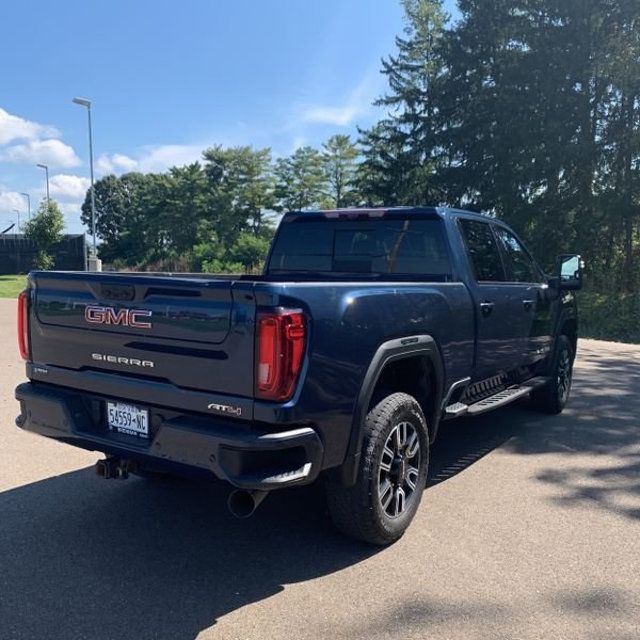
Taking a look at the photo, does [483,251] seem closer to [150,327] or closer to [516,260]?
[516,260]

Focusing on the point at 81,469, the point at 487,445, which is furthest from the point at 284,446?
the point at 487,445

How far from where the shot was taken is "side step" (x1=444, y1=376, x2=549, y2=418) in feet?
14.1

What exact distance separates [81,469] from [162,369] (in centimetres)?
212

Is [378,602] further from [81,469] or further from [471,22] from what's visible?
[471,22]

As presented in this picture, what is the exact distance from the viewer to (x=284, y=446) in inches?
111

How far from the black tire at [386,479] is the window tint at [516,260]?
2.33 m

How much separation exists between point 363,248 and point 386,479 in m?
2.02

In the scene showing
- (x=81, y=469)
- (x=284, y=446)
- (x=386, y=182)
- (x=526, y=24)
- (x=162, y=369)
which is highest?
(x=526, y=24)

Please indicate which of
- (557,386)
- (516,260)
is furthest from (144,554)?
(557,386)

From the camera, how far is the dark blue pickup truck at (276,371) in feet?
9.37

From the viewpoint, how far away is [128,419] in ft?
10.8

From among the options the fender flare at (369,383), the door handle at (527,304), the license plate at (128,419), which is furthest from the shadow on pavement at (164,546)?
the door handle at (527,304)

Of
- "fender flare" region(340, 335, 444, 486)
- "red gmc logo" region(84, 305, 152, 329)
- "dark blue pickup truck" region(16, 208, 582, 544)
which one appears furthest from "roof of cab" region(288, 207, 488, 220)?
"red gmc logo" region(84, 305, 152, 329)

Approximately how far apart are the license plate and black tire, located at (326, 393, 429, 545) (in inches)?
39.8
